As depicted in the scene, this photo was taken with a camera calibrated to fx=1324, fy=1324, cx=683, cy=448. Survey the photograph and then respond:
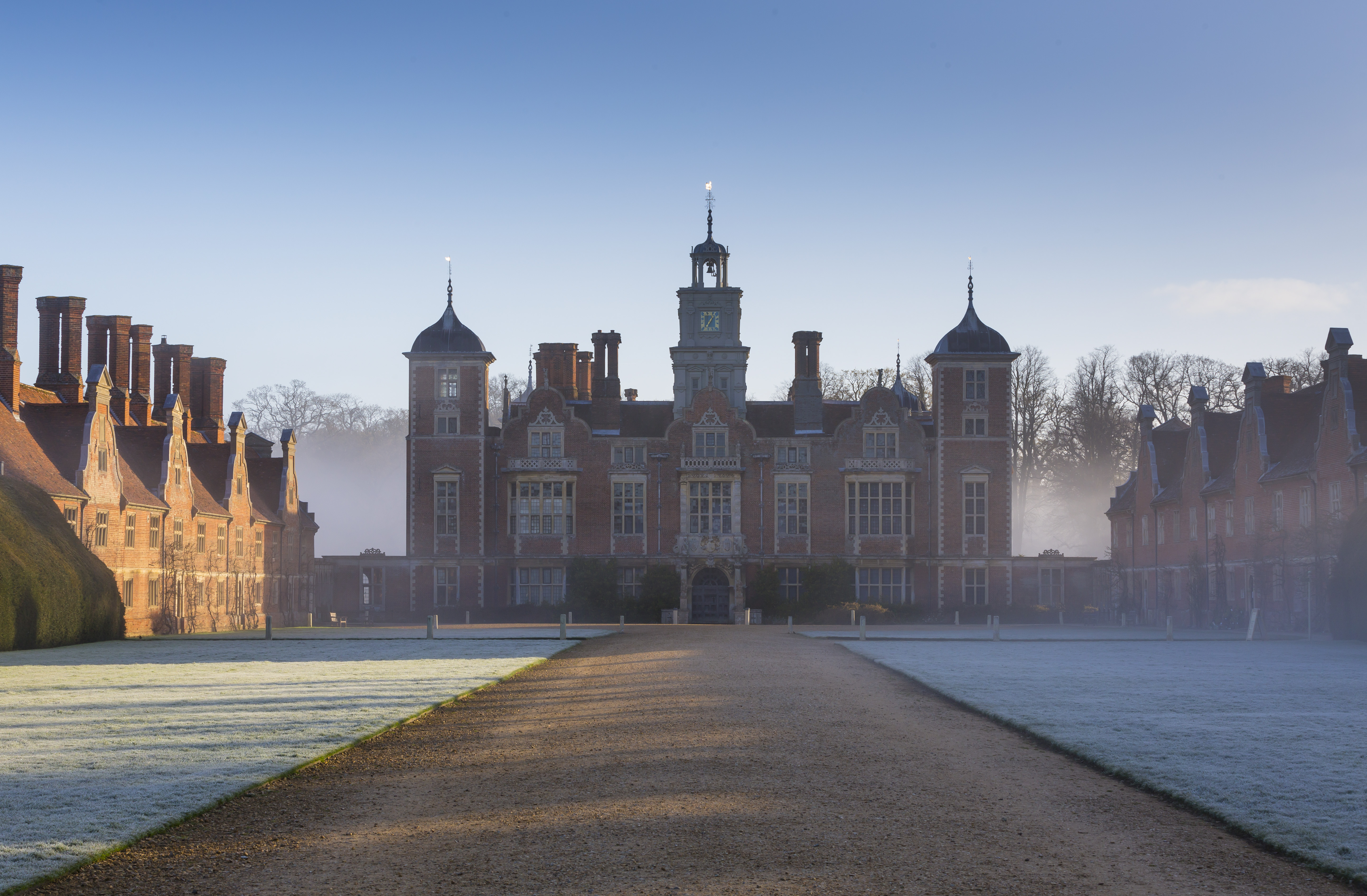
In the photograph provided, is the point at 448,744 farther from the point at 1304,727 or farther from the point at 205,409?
the point at 205,409

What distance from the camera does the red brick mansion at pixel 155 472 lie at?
130 feet

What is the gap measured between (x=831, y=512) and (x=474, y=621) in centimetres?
1530

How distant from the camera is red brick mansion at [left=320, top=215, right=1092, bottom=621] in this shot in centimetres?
5466

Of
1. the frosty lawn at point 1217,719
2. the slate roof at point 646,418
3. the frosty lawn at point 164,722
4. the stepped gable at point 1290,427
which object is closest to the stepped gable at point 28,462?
the frosty lawn at point 164,722

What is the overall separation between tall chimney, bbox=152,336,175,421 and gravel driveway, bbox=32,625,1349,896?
1599 inches

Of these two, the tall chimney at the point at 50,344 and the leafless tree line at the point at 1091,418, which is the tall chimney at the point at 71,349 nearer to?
the tall chimney at the point at 50,344

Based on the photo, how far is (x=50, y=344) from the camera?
46312 mm

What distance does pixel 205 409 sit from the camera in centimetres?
5591

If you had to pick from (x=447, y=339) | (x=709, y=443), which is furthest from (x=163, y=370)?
(x=709, y=443)

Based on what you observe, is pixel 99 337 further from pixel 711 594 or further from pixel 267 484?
pixel 711 594

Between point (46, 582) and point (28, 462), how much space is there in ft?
22.1

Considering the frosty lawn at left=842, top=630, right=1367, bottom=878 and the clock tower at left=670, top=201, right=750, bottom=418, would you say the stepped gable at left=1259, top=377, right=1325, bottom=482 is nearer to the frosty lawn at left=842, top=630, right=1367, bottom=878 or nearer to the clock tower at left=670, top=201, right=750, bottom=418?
the frosty lawn at left=842, top=630, right=1367, bottom=878

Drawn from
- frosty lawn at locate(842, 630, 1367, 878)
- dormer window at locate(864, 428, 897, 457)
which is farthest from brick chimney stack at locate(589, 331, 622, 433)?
frosty lawn at locate(842, 630, 1367, 878)

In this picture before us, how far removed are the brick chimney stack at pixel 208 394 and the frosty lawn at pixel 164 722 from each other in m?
25.9
